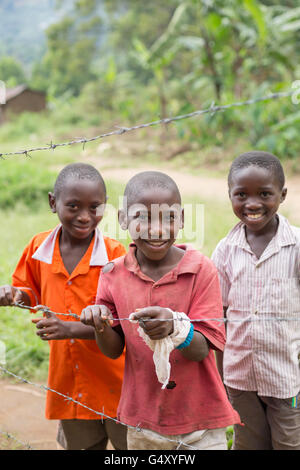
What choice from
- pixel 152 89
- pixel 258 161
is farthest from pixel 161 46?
pixel 258 161

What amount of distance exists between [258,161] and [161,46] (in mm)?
9299

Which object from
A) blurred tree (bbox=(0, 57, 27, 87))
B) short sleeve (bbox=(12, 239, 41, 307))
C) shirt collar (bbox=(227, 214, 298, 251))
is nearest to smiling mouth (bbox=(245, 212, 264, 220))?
shirt collar (bbox=(227, 214, 298, 251))

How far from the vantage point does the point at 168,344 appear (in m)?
1.28

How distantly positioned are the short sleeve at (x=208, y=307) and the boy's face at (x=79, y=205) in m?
0.52

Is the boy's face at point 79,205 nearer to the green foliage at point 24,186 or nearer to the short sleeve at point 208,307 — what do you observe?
the short sleeve at point 208,307

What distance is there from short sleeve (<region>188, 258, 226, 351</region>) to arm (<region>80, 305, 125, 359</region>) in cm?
25

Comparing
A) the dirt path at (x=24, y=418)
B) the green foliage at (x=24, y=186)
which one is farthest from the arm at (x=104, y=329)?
the green foliage at (x=24, y=186)

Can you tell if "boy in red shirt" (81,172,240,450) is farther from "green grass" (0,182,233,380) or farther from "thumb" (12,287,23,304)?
"green grass" (0,182,233,380)

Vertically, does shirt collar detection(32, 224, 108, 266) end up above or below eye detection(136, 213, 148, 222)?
below

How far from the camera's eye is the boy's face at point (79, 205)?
69.9 inches

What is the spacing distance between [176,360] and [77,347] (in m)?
0.51

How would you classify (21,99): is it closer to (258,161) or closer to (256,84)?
(256,84)

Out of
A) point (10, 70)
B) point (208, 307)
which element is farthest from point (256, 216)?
point (10, 70)

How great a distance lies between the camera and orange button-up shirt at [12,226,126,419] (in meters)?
1.82
